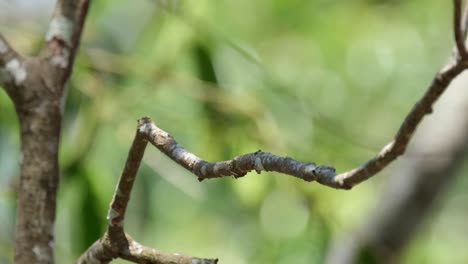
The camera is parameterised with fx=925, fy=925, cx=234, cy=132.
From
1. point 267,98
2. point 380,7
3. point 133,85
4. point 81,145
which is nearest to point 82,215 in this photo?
point 81,145

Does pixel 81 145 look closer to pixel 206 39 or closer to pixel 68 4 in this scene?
pixel 206 39

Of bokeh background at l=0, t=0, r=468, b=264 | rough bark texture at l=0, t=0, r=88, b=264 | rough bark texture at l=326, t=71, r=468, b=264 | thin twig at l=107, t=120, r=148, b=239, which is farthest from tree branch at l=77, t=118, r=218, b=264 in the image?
rough bark texture at l=326, t=71, r=468, b=264

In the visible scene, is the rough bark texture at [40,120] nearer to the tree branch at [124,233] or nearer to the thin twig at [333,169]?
the tree branch at [124,233]

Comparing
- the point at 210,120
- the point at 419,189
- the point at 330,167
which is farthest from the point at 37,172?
the point at 419,189

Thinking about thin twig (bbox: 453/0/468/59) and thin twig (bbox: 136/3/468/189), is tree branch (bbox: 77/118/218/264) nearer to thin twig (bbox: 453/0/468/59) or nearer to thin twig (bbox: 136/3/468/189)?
thin twig (bbox: 136/3/468/189)

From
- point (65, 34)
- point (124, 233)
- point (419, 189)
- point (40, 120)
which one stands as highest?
point (419, 189)

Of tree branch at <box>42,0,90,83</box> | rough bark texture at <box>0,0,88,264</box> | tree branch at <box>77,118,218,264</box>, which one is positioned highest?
tree branch at <box>42,0,90,83</box>

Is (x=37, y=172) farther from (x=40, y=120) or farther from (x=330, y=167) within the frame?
(x=330, y=167)
